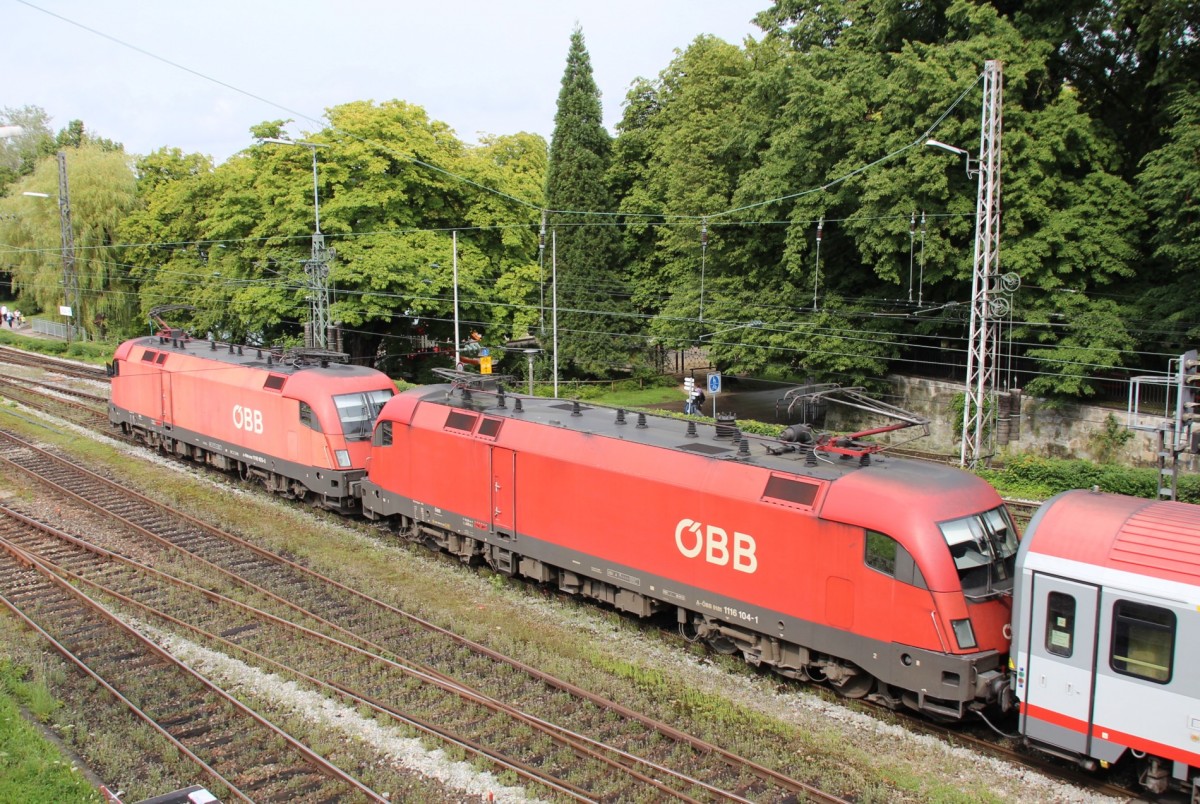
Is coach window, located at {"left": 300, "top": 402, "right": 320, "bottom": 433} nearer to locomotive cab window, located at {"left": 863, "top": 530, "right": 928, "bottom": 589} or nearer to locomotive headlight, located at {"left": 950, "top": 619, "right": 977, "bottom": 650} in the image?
locomotive cab window, located at {"left": 863, "top": 530, "right": 928, "bottom": 589}

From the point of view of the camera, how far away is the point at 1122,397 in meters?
29.2

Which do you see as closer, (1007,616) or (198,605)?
(1007,616)

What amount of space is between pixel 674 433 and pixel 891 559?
5136mm

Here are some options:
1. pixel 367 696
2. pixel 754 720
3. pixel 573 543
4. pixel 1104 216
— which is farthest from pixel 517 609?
pixel 1104 216

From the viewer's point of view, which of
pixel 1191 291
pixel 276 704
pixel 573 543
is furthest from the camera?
pixel 1191 291

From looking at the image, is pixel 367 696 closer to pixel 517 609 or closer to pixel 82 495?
pixel 517 609

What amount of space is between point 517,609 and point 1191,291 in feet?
73.7

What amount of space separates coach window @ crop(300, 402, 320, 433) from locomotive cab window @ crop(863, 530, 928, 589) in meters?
14.8

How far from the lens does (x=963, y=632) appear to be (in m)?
10.9

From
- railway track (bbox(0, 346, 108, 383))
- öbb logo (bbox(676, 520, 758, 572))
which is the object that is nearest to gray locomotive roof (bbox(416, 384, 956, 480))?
öbb logo (bbox(676, 520, 758, 572))

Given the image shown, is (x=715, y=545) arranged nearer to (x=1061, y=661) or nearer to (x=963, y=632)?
(x=963, y=632)

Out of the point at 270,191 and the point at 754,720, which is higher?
the point at 270,191

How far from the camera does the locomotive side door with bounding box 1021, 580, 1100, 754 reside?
32.3ft

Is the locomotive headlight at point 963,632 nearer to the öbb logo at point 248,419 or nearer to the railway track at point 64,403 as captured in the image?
the öbb logo at point 248,419
